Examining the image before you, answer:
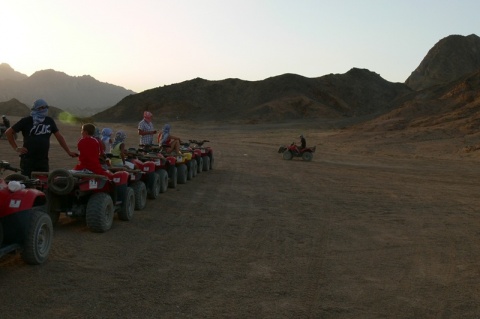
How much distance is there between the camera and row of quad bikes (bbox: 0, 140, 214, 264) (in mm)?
6059

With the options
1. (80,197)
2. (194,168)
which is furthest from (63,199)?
(194,168)

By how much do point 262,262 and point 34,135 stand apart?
13.0 ft

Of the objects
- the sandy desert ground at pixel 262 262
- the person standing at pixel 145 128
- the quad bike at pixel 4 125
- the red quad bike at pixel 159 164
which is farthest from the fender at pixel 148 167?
the quad bike at pixel 4 125

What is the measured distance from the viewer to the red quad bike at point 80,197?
7.78 metres

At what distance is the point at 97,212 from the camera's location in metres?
8.06

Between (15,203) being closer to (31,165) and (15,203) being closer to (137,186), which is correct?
(31,165)

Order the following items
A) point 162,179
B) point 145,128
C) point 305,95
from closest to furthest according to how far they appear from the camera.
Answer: point 162,179 → point 145,128 → point 305,95

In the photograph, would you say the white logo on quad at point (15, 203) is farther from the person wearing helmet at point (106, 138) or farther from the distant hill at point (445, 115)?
the distant hill at point (445, 115)

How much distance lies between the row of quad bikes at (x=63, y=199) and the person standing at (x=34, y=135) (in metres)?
0.38

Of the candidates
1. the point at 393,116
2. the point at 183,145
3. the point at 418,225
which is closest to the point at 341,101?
the point at 393,116

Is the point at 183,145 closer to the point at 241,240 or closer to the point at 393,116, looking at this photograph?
the point at 241,240

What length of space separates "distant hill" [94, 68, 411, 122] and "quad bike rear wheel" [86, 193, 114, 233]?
2948 inches

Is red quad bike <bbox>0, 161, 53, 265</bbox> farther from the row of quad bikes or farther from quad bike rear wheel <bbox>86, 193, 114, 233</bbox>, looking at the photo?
Result: quad bike rear wheel <bbox>86, 193, 114, 233</bbox>

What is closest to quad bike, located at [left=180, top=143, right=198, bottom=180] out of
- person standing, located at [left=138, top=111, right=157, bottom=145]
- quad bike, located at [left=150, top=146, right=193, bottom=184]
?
quad bike, located at [left=150, top=146, right=193, bottom=184]
